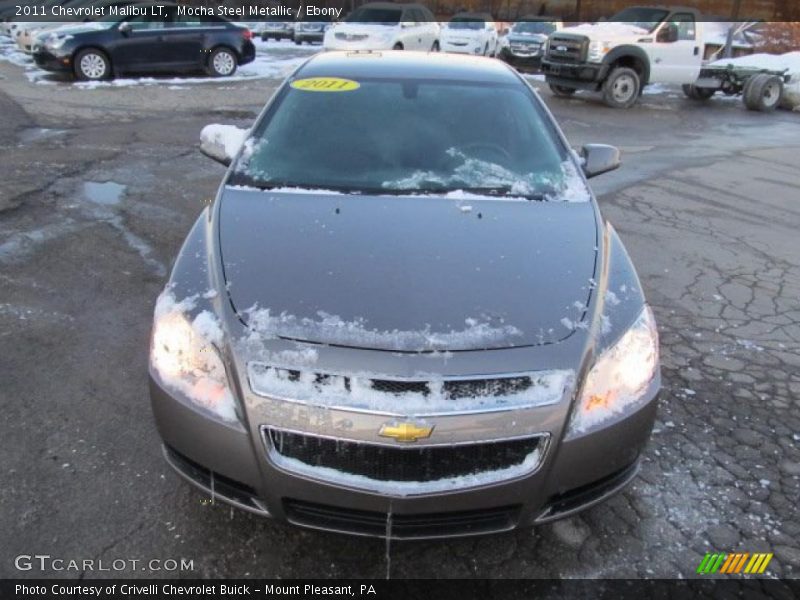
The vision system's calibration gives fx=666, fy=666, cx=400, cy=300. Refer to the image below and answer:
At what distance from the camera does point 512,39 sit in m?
20.4

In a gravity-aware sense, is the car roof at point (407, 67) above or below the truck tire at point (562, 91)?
above

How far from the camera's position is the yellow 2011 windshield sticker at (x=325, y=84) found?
375cm

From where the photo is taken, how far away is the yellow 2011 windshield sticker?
3.75m

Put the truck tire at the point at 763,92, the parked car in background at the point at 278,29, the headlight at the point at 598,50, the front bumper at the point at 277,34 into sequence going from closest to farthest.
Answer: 1. the headlight at the point at 598,50
2. the truck tire at the point at 763,92
3. the parked car in background at the point at 278,29
4. the front bumper at the point at 277,34

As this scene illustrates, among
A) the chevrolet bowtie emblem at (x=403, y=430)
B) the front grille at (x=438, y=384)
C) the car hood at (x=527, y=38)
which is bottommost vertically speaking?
the chevrolet bowtie emblem at (x=403, y=430)

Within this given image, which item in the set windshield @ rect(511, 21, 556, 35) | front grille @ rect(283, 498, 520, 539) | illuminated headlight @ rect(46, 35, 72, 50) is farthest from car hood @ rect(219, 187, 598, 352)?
windshield @ rect(511, 21, 556, 35)

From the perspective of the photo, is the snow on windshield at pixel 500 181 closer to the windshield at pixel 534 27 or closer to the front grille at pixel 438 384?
the front grille at pixel 438 384

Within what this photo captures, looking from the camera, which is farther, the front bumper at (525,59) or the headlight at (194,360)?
the front bumper at (525,59)

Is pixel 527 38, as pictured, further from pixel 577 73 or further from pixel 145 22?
pixel 145 22

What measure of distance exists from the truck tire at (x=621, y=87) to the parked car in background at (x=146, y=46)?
8.27 m

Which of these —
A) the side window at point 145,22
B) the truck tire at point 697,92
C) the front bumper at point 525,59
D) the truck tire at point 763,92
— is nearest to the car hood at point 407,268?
the side window at point 145,22

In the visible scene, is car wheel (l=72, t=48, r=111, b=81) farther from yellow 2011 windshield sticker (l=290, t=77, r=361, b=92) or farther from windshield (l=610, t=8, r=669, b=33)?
yellow 2011 windshield sticker (l=290, t=77, r=361, b=92)

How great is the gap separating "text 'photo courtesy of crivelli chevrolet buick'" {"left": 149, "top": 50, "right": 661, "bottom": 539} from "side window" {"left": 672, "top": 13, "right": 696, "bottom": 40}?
13488 mm

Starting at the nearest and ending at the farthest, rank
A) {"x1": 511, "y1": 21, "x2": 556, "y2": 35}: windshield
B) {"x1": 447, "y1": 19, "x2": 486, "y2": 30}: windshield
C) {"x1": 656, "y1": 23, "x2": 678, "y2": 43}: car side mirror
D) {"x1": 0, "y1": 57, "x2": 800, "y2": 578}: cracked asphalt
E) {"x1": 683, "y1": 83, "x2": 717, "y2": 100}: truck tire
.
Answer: {"x1": 0, "y1": 57, "x2": 800, "y2": 578}: cracked asphalt → {"x1": 656, "y1": 23, "x2": 678, "y2": 43}: car side mirror → {"x1": 683, "y1": 83, "x2": 717, "y2": 100}: truck tire → {"x1": 447, "y1": 19, "x2": 486, "y2": 30}: windshield → {"x1": 511, "y1": 21, "x2": 556, "y2": 35}: windshield
